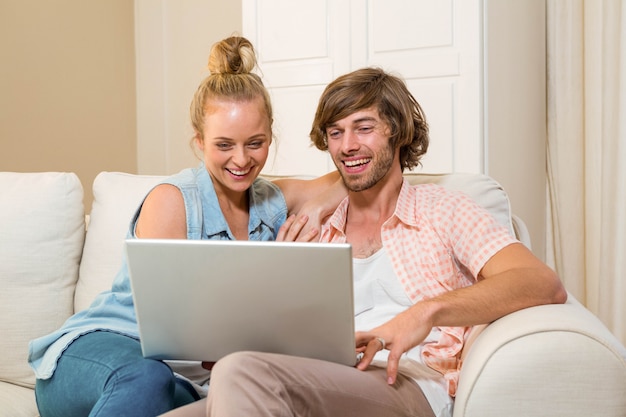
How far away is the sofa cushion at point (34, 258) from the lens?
1916mm

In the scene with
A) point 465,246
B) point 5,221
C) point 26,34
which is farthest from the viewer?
point 26,34

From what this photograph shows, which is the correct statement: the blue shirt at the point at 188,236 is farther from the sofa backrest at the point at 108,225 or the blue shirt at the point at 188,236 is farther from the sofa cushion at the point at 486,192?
the sofa cushion at the point at 486,192

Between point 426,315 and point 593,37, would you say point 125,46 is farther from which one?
point 426,315

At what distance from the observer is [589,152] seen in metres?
3.29

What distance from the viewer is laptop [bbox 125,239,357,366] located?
1.18 m

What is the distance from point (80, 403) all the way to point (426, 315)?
2.18ft

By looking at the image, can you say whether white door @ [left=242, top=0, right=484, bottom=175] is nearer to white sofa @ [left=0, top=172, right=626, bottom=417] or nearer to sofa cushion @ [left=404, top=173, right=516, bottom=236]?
white sofa @ [left=0, top=172, right=626, bottom=417]

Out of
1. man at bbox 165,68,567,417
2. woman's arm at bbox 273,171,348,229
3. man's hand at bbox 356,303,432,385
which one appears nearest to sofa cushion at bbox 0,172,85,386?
woman's arm at bbox 273,171,348,229

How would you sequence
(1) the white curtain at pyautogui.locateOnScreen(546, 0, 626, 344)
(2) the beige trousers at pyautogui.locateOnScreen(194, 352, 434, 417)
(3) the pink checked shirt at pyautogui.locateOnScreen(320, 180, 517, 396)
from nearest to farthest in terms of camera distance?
(2) the beige trousers at pyautogui.locateOnScreen(194, 352, 434, 417), (3) the pink checked shirt at pyautogui.locateOnScreen(320, 180, 517, 396), (1) the white curtain at pyautogui.locateOnScreen(546, 0, 626, 344)

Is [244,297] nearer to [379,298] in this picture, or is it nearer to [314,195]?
[379,298]

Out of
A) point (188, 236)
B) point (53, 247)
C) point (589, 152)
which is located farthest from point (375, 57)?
point (188, 236)

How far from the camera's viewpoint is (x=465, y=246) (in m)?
1.61

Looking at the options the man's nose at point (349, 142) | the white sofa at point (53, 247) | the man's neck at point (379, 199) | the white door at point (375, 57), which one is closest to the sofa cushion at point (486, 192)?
the white sofa at point (53, 247)

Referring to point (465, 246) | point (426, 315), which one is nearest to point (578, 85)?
point (465, 246)
